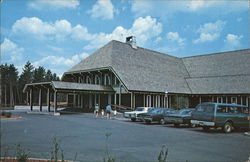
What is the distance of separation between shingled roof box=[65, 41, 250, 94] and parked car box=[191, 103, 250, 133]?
16901mm

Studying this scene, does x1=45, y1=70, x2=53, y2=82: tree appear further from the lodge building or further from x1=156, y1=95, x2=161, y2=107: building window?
x1=156, y1=95, x2=161, y2=107: building window

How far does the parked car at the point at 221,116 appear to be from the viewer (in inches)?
632

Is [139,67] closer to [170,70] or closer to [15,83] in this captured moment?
[170,70]

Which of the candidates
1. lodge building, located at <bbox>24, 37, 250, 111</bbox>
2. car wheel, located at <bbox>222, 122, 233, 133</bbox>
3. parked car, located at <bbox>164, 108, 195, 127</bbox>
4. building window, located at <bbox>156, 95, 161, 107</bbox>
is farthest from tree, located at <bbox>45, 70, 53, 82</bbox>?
car wheel, located at <bbox>222, 122, 233, 133</bbox>

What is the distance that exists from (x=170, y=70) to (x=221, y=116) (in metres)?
29.8

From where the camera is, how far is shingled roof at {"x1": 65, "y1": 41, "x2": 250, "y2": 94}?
37.0 m

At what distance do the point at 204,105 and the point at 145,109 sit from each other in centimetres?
936

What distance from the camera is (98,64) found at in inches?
1528

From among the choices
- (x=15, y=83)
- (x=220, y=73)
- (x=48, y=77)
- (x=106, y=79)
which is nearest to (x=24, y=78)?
(x=15, y=83)

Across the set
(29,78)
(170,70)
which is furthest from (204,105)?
(29,78)

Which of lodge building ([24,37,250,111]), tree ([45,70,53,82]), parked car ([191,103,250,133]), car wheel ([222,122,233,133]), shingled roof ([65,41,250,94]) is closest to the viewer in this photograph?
parked car ([191,103,250,133])

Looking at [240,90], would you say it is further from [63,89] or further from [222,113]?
[63,89]

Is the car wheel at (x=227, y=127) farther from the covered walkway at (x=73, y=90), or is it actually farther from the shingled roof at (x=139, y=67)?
the covered walkway at (x=73, y=90)

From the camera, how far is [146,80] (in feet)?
123
